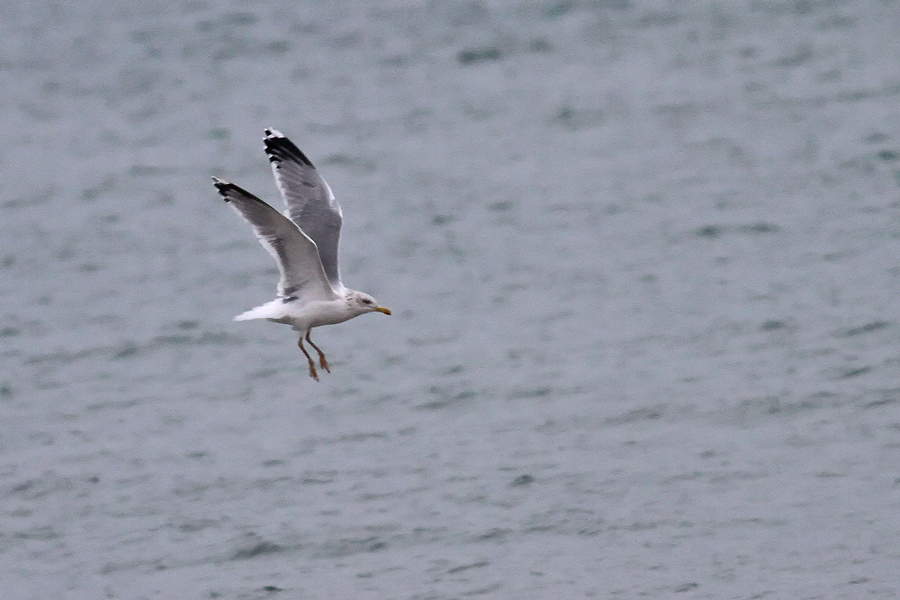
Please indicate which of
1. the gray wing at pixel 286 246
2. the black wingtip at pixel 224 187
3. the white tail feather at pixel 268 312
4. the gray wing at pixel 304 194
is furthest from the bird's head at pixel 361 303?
the black wingtip at pixel 224 187

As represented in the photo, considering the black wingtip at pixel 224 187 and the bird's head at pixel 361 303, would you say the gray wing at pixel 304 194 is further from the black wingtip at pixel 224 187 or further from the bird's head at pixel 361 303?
the black wingtip at pixel 224 187

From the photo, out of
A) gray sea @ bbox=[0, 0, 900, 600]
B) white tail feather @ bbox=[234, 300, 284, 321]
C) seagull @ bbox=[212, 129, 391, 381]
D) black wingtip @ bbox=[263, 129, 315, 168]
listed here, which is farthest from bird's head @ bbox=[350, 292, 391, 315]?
gray sea @ bbox=[0, 0, 900, 600]

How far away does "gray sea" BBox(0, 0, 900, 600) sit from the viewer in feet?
49.5

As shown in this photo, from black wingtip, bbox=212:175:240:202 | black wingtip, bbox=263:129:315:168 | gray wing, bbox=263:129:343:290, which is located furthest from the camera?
black wingtip, bbox=263:129:315:168

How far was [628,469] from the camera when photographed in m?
16.0

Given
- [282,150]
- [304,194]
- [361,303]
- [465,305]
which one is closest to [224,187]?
[361,303]

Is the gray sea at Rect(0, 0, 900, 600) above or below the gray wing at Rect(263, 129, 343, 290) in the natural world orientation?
below

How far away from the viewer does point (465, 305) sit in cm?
2050

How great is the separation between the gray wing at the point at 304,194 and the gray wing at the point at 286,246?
923 mm

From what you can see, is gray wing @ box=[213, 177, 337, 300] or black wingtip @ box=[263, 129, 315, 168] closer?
gray wing @ box=[213, 177, 337, 300]

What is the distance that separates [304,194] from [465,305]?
8.31m

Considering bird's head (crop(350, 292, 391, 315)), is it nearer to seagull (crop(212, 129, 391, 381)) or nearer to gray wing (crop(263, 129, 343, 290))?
seagull (crop(212, 129, 391, 381))

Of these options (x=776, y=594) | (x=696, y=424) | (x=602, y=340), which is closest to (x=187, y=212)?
(x=602, y=340)

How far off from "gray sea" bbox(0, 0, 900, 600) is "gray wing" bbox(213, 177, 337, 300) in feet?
13.0
